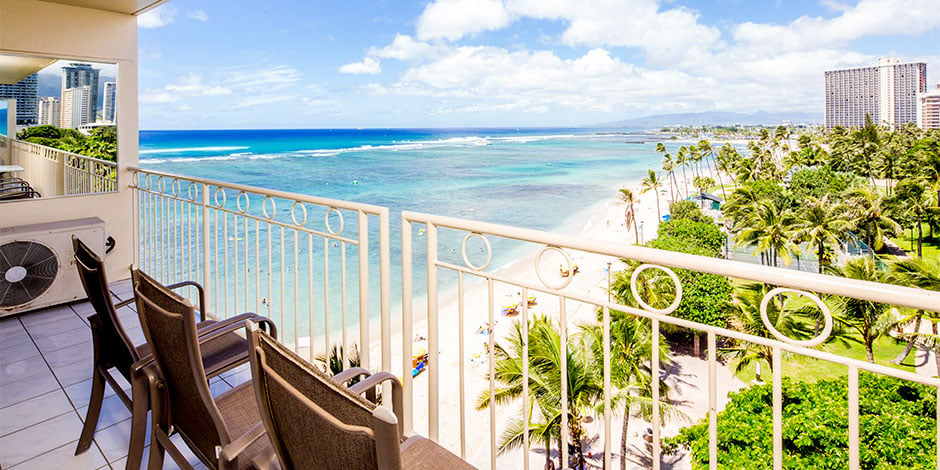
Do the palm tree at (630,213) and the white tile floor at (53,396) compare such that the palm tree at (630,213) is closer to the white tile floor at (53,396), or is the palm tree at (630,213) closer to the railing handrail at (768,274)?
the white tile floor at (53,396)

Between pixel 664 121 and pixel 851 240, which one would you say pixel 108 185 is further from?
pixel 664 121

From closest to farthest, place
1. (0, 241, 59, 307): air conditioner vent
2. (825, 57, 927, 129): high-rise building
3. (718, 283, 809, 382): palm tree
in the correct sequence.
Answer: (0, 241, 59, 307): air conditioner vent
(718, 283, 809, 382): palm tree
(825, 57, 927, 129): high-rise building

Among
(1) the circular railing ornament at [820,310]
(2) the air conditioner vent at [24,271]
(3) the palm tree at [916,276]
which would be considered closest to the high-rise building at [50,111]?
(2) the air conditioner vent at [24,271]

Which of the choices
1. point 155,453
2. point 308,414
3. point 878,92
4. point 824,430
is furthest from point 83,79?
point 878,92

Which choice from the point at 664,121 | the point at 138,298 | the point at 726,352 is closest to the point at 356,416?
the point at 138,298

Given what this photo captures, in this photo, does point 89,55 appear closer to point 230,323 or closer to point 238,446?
point 230,323

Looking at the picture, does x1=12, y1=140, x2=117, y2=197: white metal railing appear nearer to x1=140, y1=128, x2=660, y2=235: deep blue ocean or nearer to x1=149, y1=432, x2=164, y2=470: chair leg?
x1=149, y1=432, x2=164, y2=470: chair leg

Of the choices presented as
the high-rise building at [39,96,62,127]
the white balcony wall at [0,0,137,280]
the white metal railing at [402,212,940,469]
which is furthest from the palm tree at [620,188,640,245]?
the white metal railing at [402,212,940,469]

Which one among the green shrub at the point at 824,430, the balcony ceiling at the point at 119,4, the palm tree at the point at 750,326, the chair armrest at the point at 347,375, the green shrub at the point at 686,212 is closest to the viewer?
the chair armrest at the point at 347,375

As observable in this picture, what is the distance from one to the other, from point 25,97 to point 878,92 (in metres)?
72.9

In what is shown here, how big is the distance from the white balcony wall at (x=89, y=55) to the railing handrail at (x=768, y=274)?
3998mm

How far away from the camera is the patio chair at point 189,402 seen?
1.11 m

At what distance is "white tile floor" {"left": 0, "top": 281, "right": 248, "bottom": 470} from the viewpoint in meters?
1.86

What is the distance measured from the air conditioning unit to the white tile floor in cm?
14
